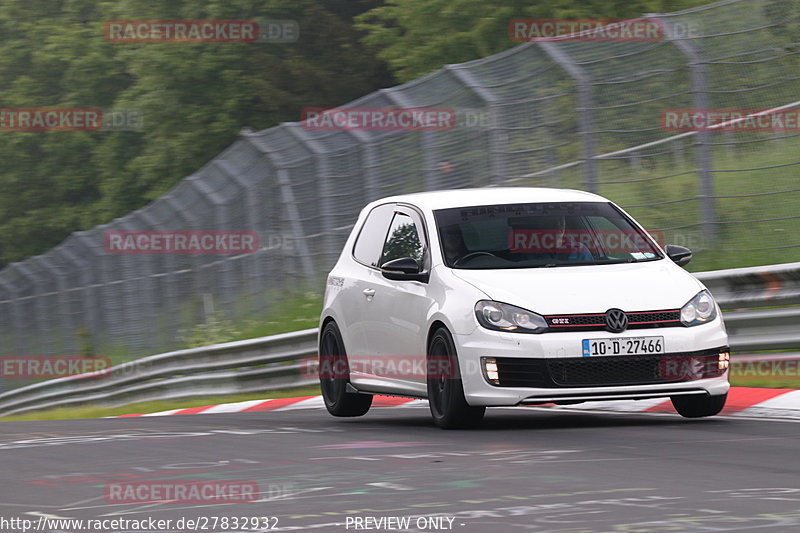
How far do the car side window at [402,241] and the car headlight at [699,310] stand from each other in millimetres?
1956

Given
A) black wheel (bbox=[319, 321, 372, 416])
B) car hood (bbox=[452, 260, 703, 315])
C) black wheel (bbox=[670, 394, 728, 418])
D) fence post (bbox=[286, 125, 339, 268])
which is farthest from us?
fence post (bbox=[286, 125, 339, 268])

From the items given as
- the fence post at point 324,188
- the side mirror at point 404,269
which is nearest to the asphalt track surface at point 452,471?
the side mirror at point 404,269

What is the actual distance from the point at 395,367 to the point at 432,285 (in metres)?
0.84

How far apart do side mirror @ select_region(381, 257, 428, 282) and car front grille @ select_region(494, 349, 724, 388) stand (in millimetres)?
1131

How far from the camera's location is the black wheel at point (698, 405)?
10.2m

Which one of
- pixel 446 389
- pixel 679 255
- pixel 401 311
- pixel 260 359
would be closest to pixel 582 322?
pixel 446 389

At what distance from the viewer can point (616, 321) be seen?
9.70m

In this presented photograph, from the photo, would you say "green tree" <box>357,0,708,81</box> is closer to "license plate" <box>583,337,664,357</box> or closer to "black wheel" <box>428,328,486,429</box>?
"black wheel" <box>428,328,486,429</box>

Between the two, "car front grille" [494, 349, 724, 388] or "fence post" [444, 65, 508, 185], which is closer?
"car front grille" [494, 349, 724, 388]

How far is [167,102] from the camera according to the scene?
56.9 meters

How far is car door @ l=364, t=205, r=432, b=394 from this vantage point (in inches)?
419

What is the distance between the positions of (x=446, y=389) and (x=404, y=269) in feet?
3.19

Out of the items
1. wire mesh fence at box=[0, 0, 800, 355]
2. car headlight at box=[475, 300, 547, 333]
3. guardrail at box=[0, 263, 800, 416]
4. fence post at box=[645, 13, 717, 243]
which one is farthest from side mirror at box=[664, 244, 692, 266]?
fence post at box=[645, 13, 717, 243]

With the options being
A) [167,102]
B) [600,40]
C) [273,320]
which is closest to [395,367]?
[600,40]
